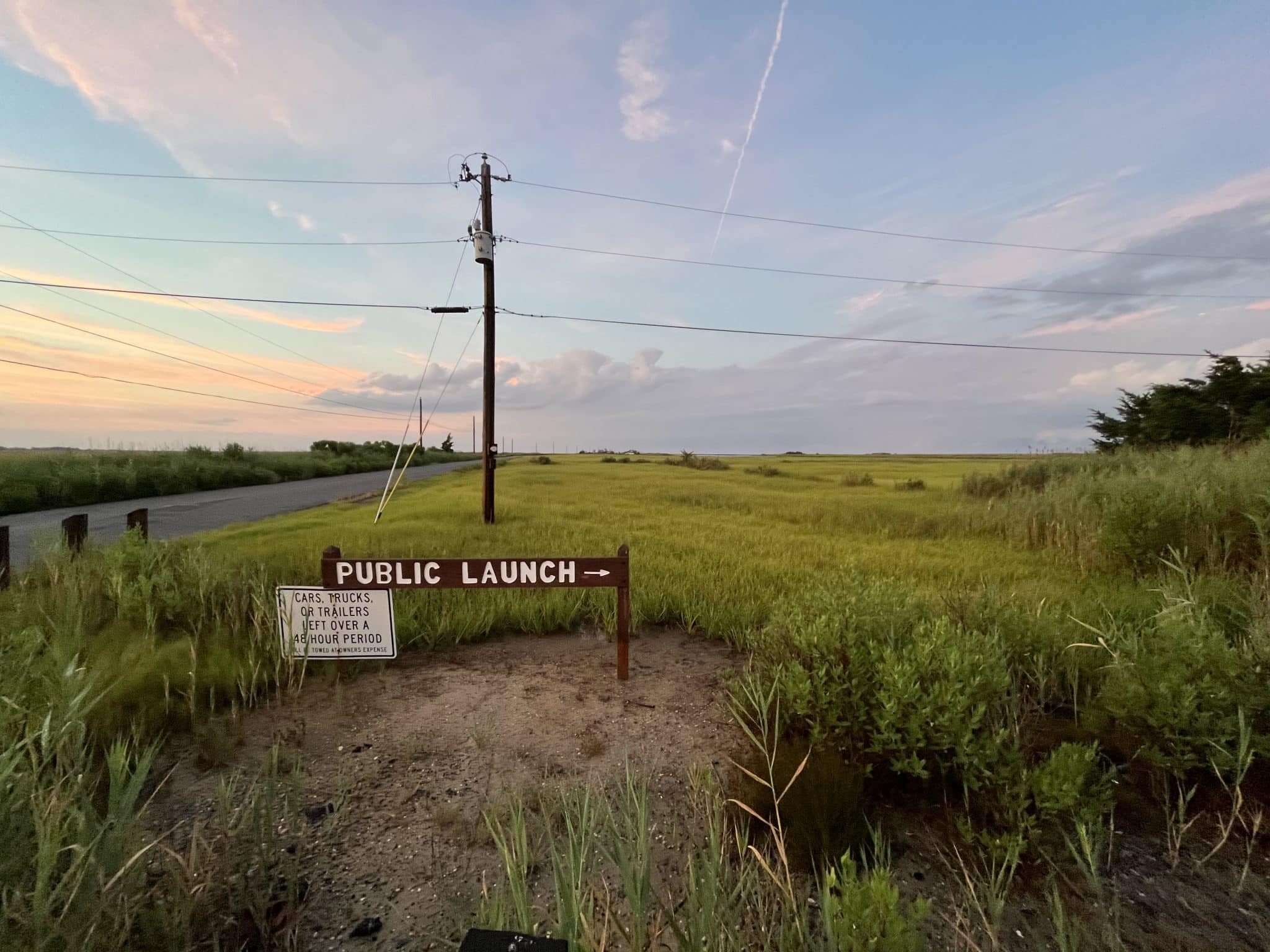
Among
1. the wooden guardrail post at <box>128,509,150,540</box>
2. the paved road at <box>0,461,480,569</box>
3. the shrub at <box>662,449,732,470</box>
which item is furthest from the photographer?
the shrub at <box>662,449,732,470</box>

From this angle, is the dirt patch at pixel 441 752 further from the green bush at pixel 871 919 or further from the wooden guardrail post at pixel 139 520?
the wooden guardrail post at pixel 139 520

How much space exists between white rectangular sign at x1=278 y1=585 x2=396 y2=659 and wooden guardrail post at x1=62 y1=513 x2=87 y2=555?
3.74m

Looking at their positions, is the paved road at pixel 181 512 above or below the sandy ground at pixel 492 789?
above

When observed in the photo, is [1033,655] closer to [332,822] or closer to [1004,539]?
[332,822]

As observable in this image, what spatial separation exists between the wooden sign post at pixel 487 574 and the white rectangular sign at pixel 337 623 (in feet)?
0.34

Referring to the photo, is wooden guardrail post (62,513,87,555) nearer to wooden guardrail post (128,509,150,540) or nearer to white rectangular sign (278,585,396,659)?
wooden guardrail post (128,509,150,540)

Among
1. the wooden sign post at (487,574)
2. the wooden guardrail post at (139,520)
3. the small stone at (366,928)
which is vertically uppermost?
the wooden guardrail post at (139,520)

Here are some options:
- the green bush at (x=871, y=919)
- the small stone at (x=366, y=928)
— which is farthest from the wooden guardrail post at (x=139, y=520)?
the green bush at (x=871, y=919)

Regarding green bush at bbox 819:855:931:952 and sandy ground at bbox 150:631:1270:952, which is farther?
sandy ground at bbox 150:631:1270:952

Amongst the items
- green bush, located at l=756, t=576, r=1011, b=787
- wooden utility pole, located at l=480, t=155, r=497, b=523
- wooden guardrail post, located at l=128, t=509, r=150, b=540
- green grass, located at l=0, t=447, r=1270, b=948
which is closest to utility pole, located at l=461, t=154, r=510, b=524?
wooden utility pole, located at l=480, t=155, r=497, b=523

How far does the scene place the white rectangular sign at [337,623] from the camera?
4320 millimetres

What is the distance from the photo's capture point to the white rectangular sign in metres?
4.32

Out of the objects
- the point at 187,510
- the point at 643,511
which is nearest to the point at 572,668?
the point at 643,511

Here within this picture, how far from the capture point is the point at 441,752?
3338mm
